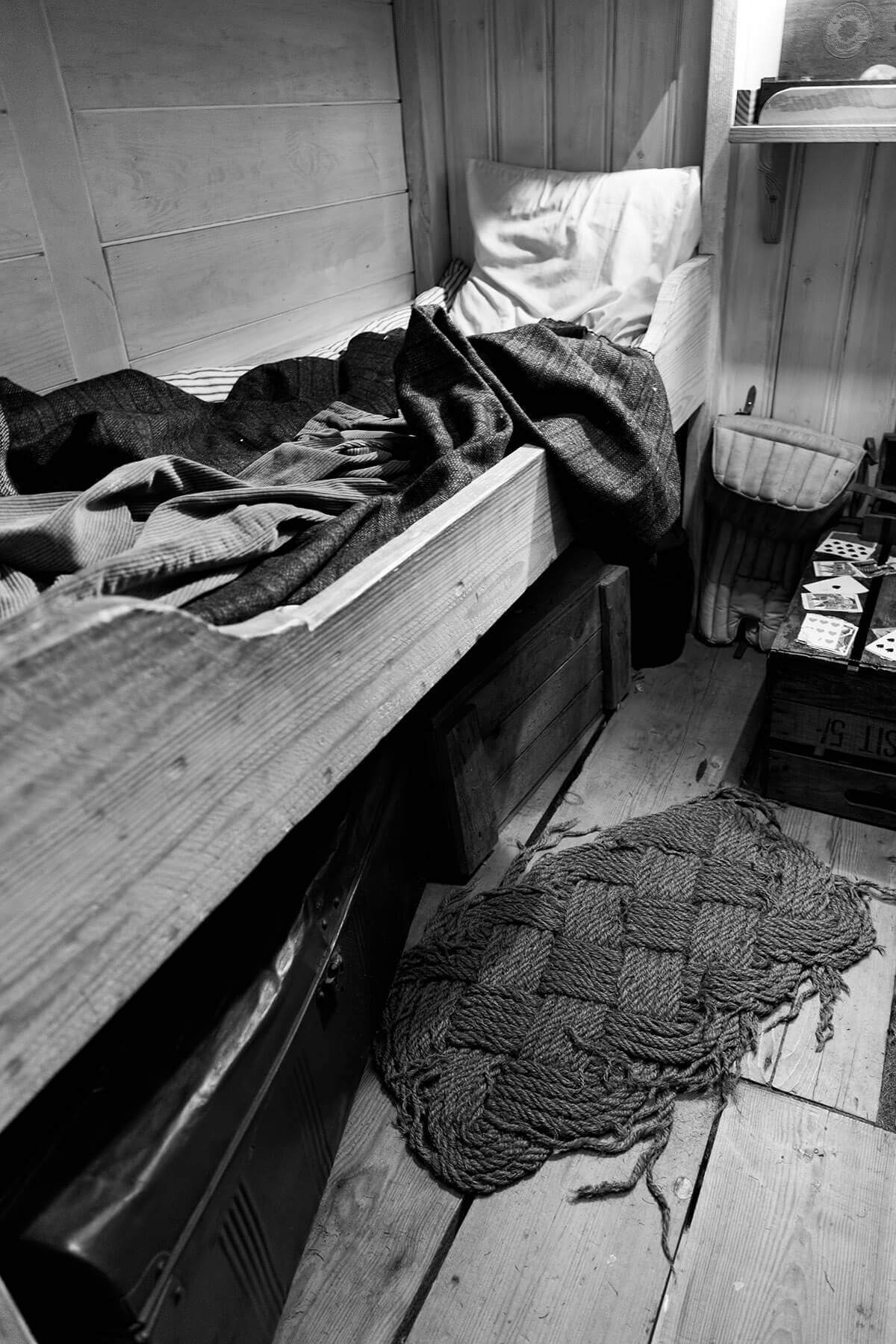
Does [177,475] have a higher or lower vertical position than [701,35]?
lower

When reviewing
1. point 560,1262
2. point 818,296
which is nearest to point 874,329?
point 818,296

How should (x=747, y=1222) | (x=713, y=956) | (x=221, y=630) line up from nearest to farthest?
(x=221, y=630) < (x=747, y=1222) < (x=713, y=956)

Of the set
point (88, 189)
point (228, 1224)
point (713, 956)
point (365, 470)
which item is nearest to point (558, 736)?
point (713, 956)

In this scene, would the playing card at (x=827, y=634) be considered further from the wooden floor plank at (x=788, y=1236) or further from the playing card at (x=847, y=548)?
the wooden floor plank at (x=788, y=1236)

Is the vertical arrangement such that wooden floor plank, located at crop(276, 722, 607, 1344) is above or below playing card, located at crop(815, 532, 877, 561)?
below

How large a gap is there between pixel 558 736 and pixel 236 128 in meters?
1.26

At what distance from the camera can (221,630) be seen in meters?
0.66

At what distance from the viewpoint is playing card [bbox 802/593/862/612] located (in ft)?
5.44

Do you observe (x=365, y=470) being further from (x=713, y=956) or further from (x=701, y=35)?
(x=701, y=35)

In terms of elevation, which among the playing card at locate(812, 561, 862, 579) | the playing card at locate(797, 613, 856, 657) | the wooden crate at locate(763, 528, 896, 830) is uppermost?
the playing card at locate(812, 561, 862, 579)

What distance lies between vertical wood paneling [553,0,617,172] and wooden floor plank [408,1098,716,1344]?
1.86m

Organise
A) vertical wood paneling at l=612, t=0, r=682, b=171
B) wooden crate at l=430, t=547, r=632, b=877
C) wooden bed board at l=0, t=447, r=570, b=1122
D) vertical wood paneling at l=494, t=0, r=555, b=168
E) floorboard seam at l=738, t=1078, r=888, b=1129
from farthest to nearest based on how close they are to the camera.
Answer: vertical wood paneling at l=494, t=0, r=555, b=168, vertical wood paneling at l=612, t=0, r=682, b=171, wooden crate at l=430, t=547, r=632, b=877, floorboard seam at l=738, t=1078, r=888, b=1129, wooden bed board at l=0, t=447, r=570, b=1122

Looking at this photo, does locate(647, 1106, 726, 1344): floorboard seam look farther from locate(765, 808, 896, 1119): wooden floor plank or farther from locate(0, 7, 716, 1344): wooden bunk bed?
locate(0, 7, 716, 1344): wooden bunk bed

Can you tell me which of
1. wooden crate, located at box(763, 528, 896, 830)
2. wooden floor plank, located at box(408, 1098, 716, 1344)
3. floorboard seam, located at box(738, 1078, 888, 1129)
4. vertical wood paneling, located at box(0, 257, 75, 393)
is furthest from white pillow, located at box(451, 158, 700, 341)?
wooden floor plank, located at box(408, 1098, 716, 1344)
